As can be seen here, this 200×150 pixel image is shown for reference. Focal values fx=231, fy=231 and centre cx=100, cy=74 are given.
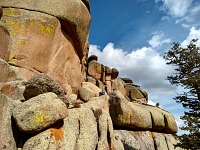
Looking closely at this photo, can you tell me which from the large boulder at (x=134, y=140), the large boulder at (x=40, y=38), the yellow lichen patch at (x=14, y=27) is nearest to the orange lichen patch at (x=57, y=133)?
the large boulder at (x=40, y=38)

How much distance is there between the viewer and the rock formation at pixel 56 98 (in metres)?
8.93

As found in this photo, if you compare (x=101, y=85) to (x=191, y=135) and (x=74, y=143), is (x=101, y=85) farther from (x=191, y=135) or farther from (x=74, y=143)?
(x=74, y=143)

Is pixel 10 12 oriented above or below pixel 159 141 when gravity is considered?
above

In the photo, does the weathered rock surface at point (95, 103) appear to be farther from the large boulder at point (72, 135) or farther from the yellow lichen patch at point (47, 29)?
the yellow lichen patch at point (47, 29)

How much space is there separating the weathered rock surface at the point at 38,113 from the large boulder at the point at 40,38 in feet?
20.8

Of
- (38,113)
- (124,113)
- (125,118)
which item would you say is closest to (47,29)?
(124,113)

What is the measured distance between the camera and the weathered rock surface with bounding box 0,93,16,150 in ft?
27.0

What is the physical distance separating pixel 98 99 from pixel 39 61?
16.4 ft

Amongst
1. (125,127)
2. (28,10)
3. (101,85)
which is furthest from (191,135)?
(101,85)

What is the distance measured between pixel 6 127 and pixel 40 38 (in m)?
9.38

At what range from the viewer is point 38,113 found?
8.92 meters

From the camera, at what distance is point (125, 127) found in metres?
18.9

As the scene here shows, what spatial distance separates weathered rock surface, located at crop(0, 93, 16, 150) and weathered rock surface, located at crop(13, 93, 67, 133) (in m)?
0.28

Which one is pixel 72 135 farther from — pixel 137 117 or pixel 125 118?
pixel 137 117
